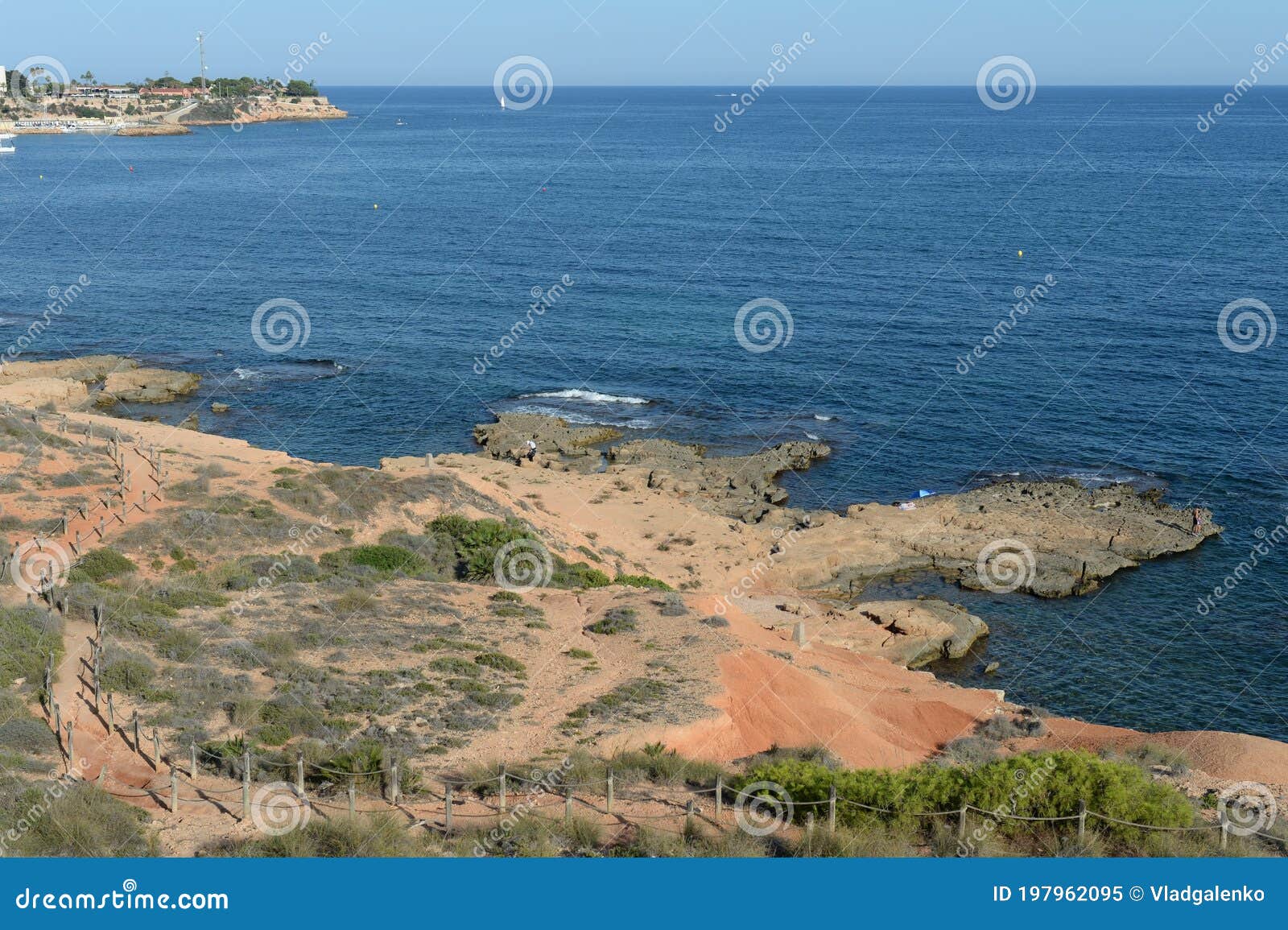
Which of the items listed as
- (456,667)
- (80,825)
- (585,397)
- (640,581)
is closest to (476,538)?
(640,581)

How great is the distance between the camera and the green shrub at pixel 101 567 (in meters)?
28.4

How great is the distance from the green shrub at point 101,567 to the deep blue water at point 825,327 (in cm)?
2423

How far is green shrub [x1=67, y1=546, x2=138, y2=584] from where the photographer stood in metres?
28.4

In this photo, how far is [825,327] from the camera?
239ft

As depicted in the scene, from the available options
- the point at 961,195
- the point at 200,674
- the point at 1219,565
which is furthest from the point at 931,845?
the point at 961,195

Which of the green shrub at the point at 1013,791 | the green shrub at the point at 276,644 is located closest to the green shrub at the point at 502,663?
the green shrub at the point at 276,644

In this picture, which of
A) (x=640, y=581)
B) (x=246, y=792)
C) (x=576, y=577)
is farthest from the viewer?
(x=640, y=581)

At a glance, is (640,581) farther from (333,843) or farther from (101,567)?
(333,843)

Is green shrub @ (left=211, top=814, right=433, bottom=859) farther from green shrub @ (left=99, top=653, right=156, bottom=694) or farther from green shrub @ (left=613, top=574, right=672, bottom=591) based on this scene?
green shrub @ (left=613, top=574, right=672, bottom=591)

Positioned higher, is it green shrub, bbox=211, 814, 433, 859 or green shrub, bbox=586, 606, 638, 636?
green shrub, bbox=586, 606, 638, 636

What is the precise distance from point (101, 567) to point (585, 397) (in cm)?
3639

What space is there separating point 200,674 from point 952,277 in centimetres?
6987

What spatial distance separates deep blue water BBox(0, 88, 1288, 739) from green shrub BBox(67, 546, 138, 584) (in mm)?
24230

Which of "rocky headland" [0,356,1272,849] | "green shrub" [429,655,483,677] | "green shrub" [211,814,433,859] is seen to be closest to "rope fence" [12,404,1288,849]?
"green shrub" [211,814,433,859]
